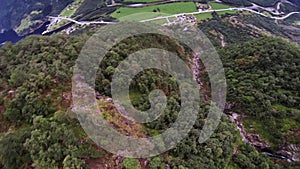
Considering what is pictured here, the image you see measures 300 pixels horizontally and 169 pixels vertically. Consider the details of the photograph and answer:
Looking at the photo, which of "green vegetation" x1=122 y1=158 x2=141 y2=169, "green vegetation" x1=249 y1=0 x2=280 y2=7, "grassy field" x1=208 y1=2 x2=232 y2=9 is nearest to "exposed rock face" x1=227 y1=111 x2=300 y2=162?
"green vegetation" x1=122 y1=158 x2=141 y2=169

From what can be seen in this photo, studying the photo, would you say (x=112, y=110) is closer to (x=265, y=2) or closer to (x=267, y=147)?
(x=267, y=147)

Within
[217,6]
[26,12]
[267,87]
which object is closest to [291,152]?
[267,87]

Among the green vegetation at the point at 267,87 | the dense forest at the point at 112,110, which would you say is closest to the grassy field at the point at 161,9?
the green vegetation at the point at 267,87

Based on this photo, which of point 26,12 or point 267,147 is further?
point 26,12

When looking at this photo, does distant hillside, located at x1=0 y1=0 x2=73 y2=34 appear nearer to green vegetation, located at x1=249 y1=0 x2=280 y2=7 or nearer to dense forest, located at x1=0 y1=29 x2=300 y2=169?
green vegetation, located at x1=249 y1=0 x2=280 y2=7

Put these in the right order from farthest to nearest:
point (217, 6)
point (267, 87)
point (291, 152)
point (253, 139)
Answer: point (217, 6) < point (267, 87) < point (253, 139) < point (291, 152)

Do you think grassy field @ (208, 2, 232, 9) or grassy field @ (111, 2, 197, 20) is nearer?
grassy field @ (111, 2, 197, 20)

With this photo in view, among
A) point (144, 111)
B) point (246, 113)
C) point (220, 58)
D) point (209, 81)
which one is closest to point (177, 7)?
point (220, 58)

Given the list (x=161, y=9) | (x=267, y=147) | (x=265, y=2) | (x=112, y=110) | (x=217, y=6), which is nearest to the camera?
(x=112, y=110)
